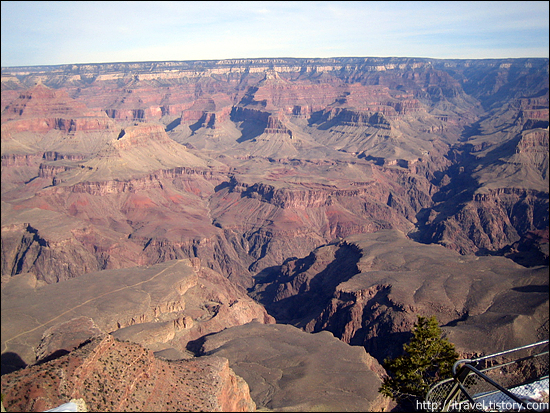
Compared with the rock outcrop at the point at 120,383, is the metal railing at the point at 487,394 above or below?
above

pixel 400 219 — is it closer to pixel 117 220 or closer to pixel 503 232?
pixel 503 232

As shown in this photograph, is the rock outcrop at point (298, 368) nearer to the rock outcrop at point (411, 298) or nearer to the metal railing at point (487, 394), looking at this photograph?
the rock outcrop at point (411, 298)

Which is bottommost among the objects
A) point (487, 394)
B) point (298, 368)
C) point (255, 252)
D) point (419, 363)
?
point (255, 252)

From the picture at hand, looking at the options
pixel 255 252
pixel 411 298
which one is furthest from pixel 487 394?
pixel 255 252

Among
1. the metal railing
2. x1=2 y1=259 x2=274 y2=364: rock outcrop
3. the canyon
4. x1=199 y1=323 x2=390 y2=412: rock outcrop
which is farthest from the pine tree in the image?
x1=2 y1=259 x2=274 y2=364: rock outcrop

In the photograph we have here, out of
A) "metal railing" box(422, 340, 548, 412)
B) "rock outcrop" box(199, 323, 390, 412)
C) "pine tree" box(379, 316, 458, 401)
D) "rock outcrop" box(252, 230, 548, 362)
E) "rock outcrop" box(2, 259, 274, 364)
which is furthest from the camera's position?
"rock outcrop" box(252, 230, 548, 362)

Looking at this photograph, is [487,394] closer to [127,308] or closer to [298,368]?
[298,368]

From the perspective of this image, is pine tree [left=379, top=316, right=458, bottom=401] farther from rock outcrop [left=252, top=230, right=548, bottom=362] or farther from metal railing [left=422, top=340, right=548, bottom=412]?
rock outcrop [left=252, top=230, right=548, bottom=362]

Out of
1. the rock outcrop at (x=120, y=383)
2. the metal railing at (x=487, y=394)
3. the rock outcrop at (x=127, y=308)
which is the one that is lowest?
the rock outcrop at (x=127, y=308)

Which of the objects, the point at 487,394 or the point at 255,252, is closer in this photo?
the point at 487,394

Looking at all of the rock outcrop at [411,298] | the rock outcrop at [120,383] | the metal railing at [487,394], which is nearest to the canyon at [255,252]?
the rock outcrop at [411,298]
